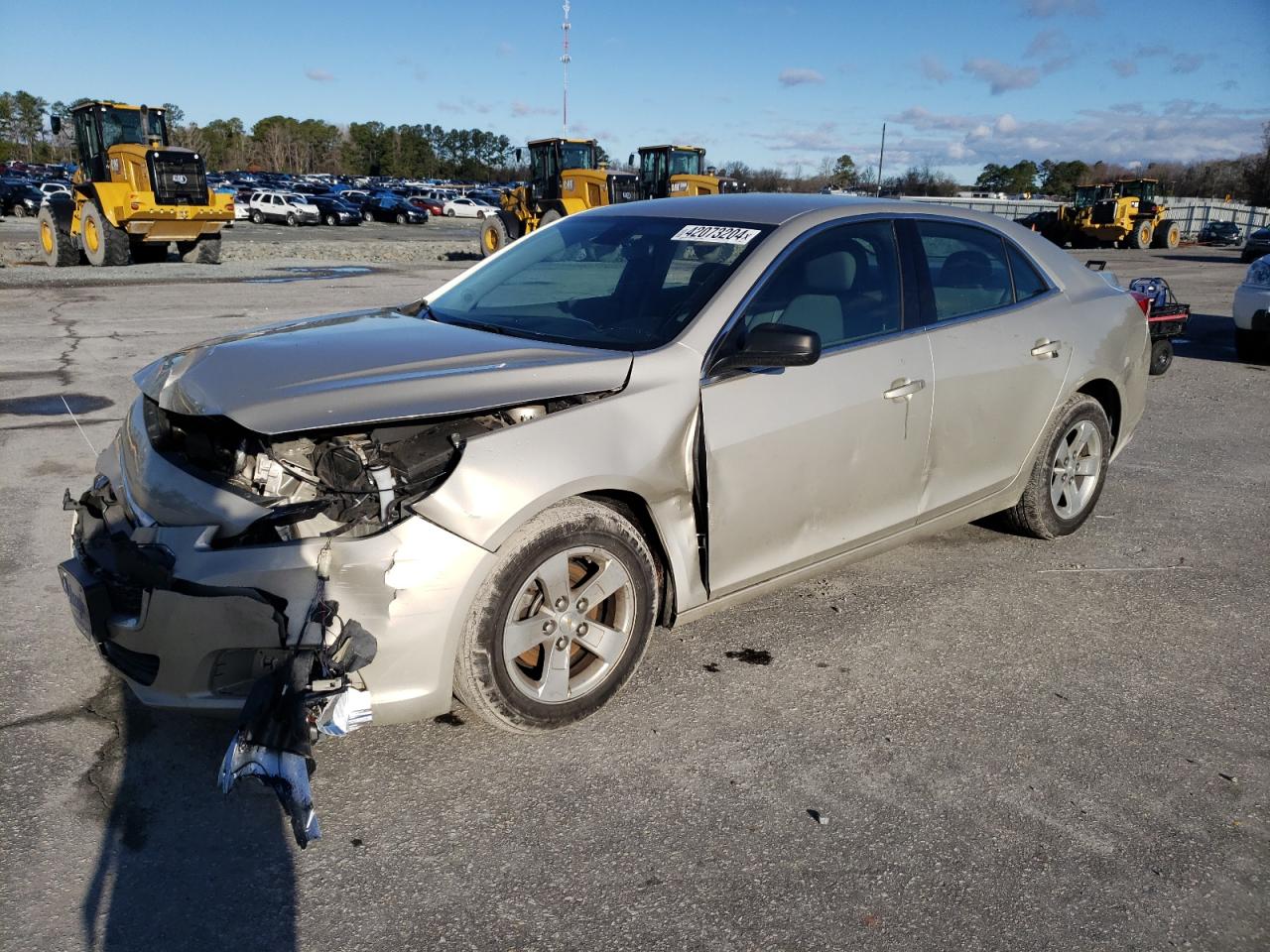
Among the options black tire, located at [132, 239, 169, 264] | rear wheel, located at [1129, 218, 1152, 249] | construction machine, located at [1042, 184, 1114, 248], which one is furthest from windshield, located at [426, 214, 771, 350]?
rear wheel, located at [1129, 218, 1152, 249]

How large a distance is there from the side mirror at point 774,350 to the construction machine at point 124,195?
783 inches

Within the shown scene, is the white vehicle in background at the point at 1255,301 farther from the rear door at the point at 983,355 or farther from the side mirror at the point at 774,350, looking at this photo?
the side mirror at the point at 774,350

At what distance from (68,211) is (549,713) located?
2183 cm

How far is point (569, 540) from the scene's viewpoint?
3074mm

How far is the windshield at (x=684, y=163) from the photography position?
87.2ft

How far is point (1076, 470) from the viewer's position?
5078 millimetres

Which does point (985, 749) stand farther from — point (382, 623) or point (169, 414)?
point (169, 414)

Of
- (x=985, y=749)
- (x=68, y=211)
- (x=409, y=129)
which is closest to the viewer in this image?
(x=985, y=749)

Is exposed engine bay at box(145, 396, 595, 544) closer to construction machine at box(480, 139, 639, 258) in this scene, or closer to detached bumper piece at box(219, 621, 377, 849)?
detached bumper piece at box(219, 621, 377, 849)

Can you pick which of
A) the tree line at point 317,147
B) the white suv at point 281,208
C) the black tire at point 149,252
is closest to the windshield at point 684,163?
the black tire at point 149,252

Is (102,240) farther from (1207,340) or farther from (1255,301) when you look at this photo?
(1255,301)

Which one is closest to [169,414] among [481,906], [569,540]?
[569,540]

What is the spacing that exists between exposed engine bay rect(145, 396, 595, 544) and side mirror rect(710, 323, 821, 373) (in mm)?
581

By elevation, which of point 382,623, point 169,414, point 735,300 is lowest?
point 382,623
